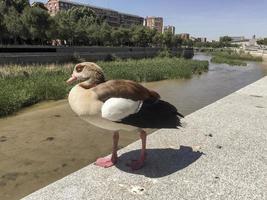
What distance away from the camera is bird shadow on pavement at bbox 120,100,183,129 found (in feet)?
12.1

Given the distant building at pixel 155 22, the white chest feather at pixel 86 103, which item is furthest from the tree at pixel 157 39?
the distant building at pixel 155 22

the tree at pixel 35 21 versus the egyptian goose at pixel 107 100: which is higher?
the tree at pixel 35 21

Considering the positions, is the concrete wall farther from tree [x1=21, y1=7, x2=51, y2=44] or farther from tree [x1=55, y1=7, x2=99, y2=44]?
tree [x1=55, y1=7, x2=99, y2=44]

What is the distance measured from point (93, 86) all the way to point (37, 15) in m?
31.4

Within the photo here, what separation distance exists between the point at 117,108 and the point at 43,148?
12.6 feet

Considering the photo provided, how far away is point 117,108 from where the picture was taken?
3.55m

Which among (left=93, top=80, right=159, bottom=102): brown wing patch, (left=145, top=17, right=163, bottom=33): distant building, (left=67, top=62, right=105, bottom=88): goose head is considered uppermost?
(left=145, top=17, right=163, bottom=33): distant building

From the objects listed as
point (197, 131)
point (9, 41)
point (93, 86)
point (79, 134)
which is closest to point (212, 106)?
point (197, 131)

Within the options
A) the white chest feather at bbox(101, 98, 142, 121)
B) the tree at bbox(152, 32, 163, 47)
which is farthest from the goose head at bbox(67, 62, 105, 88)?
the tree at bbox(152, 32, 163, 47)

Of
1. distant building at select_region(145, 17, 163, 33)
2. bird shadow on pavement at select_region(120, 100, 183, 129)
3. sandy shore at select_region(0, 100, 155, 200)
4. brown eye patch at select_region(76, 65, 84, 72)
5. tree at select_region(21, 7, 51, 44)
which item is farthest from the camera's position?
distant building at select_region(145, 17, 163, 33)

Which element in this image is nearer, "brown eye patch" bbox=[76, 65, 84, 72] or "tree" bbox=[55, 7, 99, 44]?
"brown eye patch" bbox=[76, 65, 84, 72]

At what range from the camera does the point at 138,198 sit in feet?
10.4

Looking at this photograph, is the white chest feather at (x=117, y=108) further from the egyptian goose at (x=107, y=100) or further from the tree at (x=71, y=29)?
the tree at (x=71, y=29)

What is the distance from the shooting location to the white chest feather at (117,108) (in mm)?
3549
